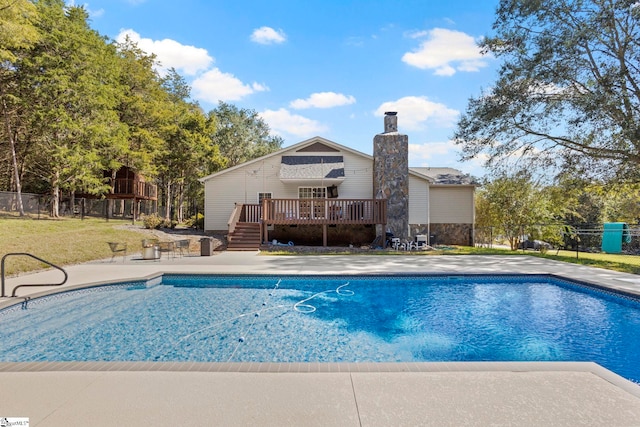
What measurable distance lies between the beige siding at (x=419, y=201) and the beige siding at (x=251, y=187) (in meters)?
2.50

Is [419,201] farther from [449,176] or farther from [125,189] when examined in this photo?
[125,189]

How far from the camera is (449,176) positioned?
71.7ft

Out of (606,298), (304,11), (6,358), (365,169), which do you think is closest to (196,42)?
(304,11)

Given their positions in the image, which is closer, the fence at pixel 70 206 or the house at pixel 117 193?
the fence at pixel 70 206

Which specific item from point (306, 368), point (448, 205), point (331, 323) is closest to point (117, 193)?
point (448, 205)

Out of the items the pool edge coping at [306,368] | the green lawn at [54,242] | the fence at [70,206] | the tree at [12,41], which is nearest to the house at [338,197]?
the green lawn at [54,242]

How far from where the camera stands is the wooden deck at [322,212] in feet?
56.0

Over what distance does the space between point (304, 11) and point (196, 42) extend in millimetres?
8118

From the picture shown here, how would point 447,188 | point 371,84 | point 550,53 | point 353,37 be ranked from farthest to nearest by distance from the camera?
1. point 447,188
2. point 371,84
3. point 353,37
4. point 550,53

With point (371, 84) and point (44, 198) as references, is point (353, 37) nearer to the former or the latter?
point (371, 84)

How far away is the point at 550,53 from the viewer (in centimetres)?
1313

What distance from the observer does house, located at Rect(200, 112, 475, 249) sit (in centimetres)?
1728

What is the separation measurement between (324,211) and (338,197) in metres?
3.02

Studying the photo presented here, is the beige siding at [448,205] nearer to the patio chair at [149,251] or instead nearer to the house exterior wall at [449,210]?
the house exterior wall at [449,210]
